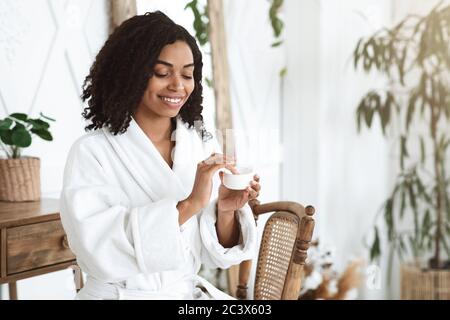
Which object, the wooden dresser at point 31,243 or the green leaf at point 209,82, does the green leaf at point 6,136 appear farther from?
the green leaf at point 209,82

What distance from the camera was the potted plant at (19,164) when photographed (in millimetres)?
1688

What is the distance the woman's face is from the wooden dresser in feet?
1.79

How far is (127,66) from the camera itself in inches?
46.4

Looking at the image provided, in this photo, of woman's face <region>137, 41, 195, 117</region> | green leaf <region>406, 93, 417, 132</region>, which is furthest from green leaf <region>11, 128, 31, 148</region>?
green leaf <region>406, 93, 417, 132</region>

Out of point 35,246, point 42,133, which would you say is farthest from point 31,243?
point 42,133

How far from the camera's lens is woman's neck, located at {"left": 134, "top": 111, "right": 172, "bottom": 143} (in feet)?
4.13

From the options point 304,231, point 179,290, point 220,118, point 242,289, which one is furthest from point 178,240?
point 220,118

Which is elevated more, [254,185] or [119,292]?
[254,185]

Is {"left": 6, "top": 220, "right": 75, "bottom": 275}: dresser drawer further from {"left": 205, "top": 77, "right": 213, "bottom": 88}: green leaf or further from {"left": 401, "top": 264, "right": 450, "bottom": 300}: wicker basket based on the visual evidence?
{"left": 401, "top": 264, "right": 450, "bottom": 300}: wicker basket

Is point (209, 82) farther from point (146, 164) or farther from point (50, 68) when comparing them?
point (146, 164)

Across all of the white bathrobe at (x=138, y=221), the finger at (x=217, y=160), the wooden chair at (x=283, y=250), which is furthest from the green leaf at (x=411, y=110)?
the finger at (x=217, y=160)

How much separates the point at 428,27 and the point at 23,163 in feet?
5.80

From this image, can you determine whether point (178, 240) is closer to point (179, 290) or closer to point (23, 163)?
point (179, 290)

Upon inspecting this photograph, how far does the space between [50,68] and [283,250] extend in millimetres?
1014
